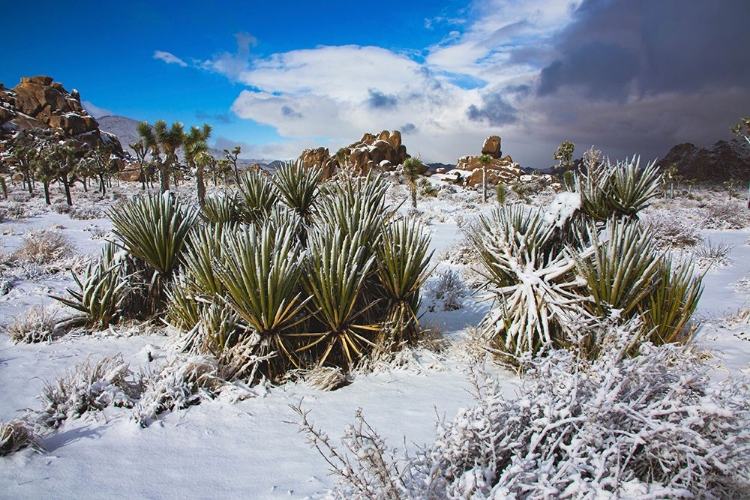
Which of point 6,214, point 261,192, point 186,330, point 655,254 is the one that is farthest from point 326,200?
point 6,214

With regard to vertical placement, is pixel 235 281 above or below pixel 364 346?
above

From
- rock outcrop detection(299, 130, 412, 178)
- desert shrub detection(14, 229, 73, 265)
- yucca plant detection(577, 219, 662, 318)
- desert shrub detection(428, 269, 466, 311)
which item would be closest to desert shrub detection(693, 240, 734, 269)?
desert shrub detection(428, 269, 466, 311)

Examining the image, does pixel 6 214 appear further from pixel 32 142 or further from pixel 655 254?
pixel 32 142

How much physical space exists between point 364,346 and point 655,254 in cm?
303

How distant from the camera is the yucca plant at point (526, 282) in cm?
382

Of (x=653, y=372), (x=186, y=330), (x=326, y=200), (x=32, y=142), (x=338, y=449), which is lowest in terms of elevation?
(x=338, y=449)

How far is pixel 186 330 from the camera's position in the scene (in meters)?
4.80

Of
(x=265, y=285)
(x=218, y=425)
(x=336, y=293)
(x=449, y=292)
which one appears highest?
(x=265, y=285)

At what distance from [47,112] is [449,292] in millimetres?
123478

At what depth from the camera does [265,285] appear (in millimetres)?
3906

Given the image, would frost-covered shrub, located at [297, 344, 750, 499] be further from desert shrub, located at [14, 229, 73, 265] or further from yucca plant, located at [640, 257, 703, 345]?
desert shrub, located at [14, 229, 73, 265]

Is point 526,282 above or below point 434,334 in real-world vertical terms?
above

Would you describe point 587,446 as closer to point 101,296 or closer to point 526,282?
point 526,282

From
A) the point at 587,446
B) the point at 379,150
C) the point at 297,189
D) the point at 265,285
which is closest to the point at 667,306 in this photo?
the point at 587,446
